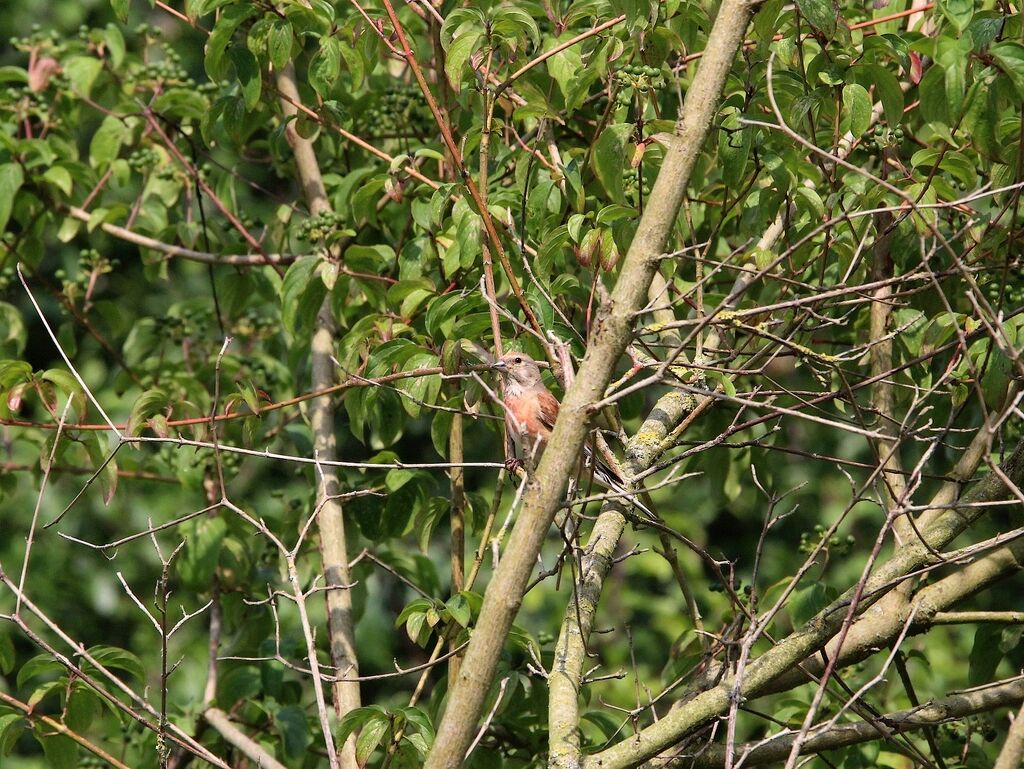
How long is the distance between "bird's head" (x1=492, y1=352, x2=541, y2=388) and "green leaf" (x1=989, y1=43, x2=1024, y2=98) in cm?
136

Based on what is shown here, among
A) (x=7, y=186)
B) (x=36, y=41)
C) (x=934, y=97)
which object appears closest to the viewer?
(x=934, y=97)

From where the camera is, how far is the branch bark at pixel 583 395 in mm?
2348

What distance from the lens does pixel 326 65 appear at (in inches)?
143

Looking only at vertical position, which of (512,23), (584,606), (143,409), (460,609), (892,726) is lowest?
(892,726)

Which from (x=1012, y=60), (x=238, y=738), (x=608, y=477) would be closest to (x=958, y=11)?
(x=1012, y=60)

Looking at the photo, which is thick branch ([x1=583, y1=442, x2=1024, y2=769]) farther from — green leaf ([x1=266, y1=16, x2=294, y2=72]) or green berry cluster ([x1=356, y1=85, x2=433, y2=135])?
green berry cluster ([x1=356, y1=85, x2=433, y2=135])

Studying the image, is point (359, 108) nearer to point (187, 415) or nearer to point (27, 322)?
point (187, 415)

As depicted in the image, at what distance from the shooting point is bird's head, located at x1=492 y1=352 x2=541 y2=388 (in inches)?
138

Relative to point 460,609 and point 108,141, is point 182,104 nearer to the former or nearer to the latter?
point 108,141

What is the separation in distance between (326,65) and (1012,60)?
75.2 inches

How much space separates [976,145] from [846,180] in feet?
1.59

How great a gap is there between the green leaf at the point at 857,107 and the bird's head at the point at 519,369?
105cm

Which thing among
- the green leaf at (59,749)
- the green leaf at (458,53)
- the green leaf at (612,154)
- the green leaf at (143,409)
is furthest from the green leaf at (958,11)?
the green leaf at (59,749)

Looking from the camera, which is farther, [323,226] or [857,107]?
[323,226]
